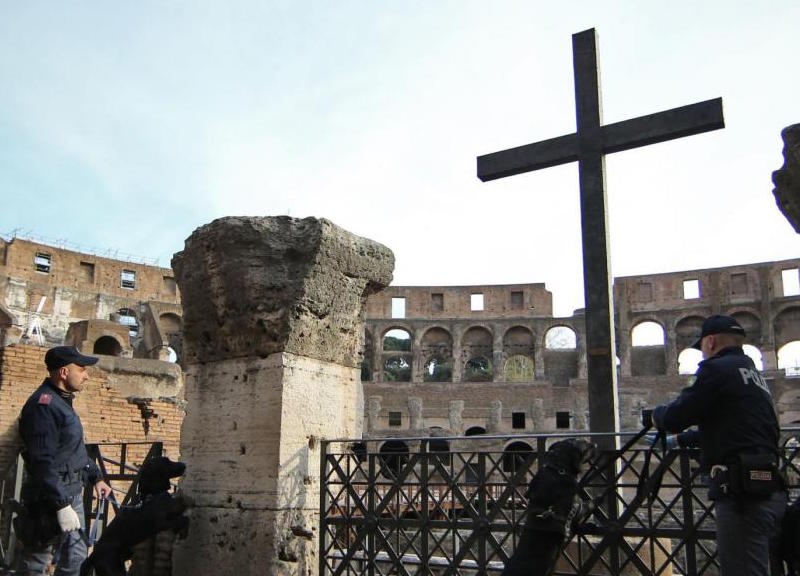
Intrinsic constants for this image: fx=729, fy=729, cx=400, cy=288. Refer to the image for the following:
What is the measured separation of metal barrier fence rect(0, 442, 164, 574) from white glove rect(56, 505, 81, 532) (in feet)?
3.71

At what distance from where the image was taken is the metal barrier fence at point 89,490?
641cm

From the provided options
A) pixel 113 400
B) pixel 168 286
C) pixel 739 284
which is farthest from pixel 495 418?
pixel 113 400

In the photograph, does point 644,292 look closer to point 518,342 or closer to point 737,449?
point 518,342

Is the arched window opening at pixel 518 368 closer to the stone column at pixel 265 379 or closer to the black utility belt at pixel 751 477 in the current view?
the stone column at pixel 265 379

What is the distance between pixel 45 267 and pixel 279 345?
138ft

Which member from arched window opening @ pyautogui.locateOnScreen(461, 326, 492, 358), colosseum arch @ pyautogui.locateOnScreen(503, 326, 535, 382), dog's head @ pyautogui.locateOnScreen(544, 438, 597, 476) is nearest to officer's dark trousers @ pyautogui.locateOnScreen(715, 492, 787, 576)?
dog's head @ pyautogui.locateOnScreen(544, 438, 597, 476)

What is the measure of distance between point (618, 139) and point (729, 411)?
3555 millimetres

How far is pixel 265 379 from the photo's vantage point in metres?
5.47

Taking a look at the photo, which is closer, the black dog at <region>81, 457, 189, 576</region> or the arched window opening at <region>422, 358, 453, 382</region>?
the black dog at <region>81, 457, 189, 576</region>

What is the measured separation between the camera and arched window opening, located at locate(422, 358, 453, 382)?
49625 mm

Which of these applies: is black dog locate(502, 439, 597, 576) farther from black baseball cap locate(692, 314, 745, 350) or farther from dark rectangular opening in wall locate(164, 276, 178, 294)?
dark rectangular opening in wall locate(164, 276, 178, 294)

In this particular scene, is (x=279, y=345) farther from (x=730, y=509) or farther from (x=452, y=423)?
(x=452, y=423)

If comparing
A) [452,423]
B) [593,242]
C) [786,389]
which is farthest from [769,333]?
[593,242]

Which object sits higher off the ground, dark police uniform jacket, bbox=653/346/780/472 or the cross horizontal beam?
the cross horizontal beam
